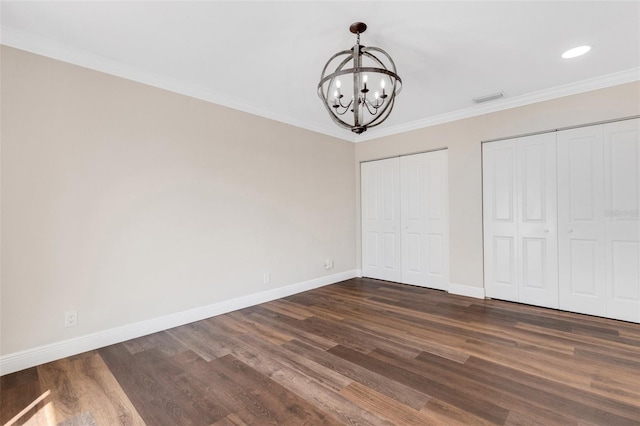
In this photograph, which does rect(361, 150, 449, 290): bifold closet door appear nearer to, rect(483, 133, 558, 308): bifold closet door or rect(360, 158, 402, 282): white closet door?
rect(360, 158, 402, 282): white closet door

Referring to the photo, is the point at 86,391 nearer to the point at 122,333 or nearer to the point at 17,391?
the point at 17,391

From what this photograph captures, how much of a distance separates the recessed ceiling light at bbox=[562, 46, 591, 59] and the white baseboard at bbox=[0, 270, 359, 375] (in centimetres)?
401

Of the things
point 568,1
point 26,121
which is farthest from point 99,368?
point 568,1

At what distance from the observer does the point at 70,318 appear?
250cm

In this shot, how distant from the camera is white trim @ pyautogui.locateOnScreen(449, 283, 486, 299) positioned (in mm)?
3965

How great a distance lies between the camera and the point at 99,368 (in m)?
2.29

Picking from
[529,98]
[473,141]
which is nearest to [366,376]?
[473,141]

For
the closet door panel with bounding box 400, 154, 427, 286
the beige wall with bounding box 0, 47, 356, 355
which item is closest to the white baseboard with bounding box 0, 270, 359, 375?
the beige wall with bounding box 0, 47, 356, 355

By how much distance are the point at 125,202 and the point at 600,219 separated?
4970mm

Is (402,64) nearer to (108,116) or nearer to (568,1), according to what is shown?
(568,1)

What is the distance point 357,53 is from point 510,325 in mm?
3048

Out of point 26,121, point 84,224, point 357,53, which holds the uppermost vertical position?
point 357,53

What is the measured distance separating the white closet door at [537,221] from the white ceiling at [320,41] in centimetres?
65

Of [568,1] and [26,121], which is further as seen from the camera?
[26,121]
